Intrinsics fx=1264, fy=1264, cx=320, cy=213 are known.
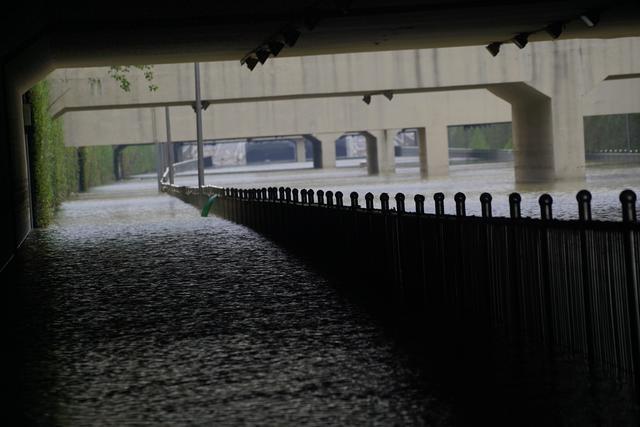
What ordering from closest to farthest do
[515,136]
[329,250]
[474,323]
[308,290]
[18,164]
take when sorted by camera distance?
1. [474,323]
2. [308,290]
3. [329,250]
4. [18,164]
5. [515,136]

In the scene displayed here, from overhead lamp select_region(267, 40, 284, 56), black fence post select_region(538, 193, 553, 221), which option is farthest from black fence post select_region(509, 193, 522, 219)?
overhead lamp select_region(267, 40, 284, 56)

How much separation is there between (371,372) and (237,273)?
7825 mm

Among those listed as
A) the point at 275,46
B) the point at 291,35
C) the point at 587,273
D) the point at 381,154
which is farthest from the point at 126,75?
the point at 381,154

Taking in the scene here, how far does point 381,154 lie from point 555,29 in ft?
180

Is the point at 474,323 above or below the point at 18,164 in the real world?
below

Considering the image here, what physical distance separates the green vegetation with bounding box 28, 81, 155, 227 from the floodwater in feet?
50.8

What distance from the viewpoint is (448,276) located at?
11.1 metres

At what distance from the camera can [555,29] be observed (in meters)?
23.8

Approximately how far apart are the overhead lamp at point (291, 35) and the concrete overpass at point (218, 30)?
11 centimetres

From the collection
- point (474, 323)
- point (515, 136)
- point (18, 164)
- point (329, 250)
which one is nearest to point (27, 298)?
point (329, 250)

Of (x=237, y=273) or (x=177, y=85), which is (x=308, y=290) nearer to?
(x=237, y=273)

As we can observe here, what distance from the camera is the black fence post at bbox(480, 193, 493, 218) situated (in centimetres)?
958

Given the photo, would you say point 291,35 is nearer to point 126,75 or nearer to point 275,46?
point 275,46

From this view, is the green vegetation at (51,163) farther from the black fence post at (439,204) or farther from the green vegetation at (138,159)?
the green vegetation at (138,159)
